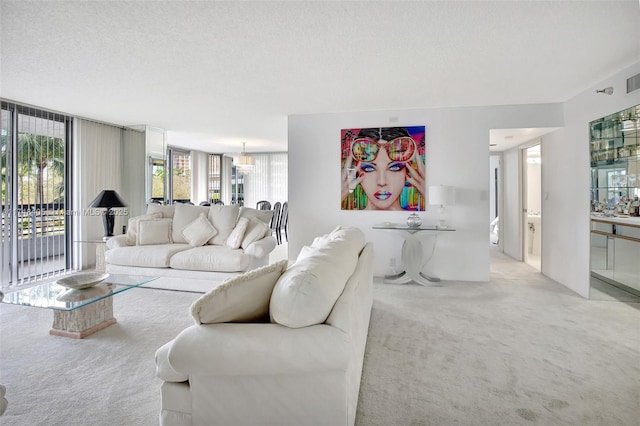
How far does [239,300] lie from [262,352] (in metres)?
0.25

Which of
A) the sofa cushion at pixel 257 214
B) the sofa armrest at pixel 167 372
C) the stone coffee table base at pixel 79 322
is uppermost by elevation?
the sofa cushion at pixel 257 214

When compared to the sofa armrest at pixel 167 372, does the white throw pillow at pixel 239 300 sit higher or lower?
higher

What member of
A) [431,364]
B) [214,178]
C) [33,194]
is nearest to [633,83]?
[431,364]

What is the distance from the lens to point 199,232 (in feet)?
14.9

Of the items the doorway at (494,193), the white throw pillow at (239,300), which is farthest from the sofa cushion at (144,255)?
the doorway at (494,193)

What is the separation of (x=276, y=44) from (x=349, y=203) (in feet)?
8.94

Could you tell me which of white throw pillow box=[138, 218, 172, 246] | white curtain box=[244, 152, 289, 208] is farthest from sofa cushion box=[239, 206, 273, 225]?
white curtain box=[244, 152, 289, 208]

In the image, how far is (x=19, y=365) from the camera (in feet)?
7.65

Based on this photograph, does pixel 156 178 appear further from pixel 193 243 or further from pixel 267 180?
pixel 267 180

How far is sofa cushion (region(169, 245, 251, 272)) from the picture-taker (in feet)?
13.1

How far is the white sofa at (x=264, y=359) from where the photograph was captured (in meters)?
1.36

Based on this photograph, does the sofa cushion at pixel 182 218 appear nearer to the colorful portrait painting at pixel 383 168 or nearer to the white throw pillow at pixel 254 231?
the white throw pillow at pixel 254 231

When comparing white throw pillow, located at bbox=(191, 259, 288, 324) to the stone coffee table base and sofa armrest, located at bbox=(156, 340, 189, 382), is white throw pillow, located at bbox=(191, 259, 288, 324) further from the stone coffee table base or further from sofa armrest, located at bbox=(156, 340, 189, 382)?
Answer: the stone coffee table base

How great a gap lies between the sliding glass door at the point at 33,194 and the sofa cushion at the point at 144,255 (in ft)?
4.50
